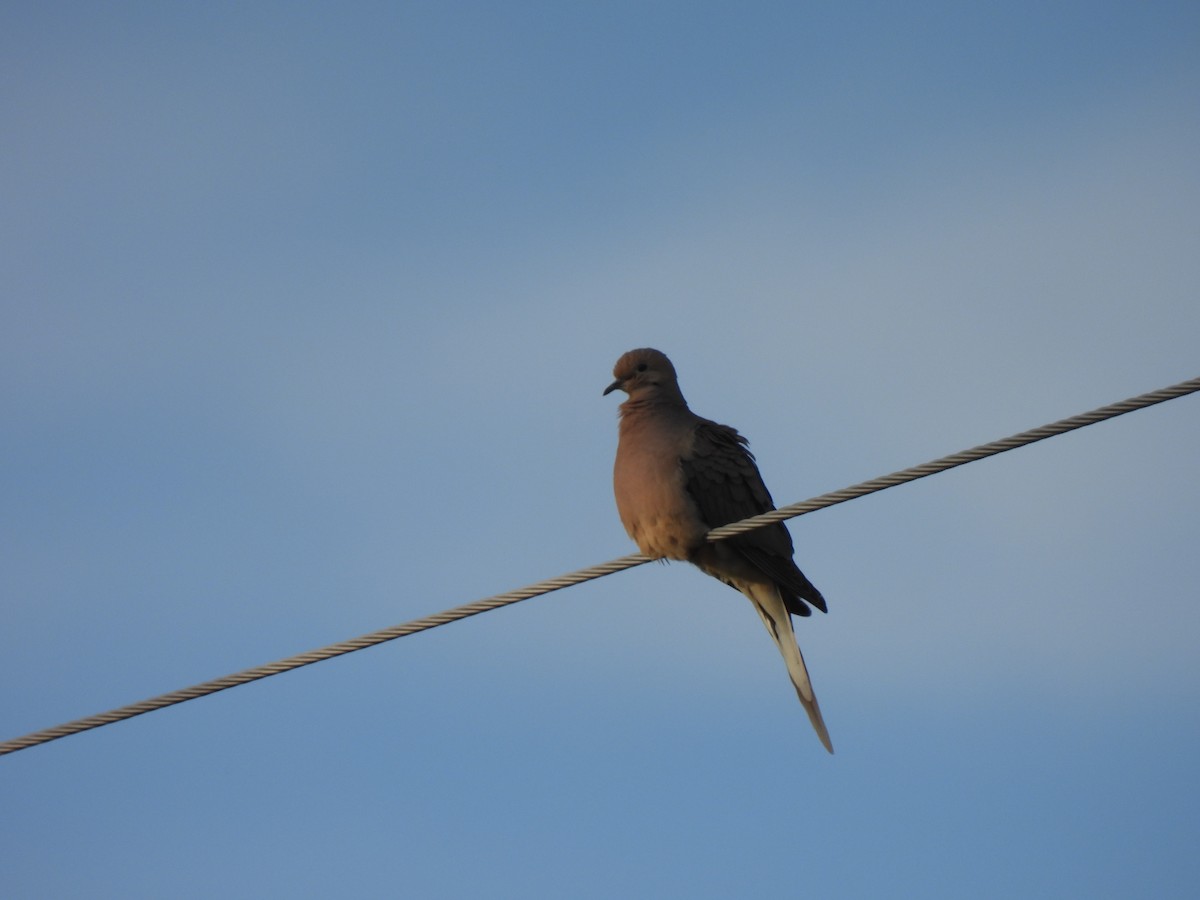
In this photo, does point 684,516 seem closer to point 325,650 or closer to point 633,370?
point 633,370

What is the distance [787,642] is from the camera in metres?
6.60

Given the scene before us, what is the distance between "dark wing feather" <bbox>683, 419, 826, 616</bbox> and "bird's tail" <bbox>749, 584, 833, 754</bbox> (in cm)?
6

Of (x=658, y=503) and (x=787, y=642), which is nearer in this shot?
(x=658, y=503)

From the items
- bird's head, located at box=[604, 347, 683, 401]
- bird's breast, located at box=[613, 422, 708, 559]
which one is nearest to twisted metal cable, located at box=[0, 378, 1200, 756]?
bird's breast, located at box=[613, 422, 708, 559]

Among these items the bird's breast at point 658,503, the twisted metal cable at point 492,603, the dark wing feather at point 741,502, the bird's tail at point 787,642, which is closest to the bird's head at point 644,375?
the dark wing feather at point 741,502

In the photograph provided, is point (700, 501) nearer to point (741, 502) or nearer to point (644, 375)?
point (741, 502)

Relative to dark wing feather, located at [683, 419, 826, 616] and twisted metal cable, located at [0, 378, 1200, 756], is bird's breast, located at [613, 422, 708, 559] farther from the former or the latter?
twisted metal cable, located at [0, 378, 1200, 756]

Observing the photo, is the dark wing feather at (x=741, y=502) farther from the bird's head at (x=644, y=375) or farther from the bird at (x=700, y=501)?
the bird's head at (x=644, y=375)

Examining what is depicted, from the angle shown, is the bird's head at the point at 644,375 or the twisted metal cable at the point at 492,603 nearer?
the twisted metal cable at the point at 492,603

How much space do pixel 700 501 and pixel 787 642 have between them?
915 millimetres

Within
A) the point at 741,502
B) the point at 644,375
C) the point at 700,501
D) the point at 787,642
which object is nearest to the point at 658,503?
the point at 700,501

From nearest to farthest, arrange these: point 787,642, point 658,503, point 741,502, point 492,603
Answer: point 492,603
point 658,503
point 741,502
point 787,642

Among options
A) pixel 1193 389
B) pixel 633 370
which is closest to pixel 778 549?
pixel 633 370

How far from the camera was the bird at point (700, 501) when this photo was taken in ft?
20.0
